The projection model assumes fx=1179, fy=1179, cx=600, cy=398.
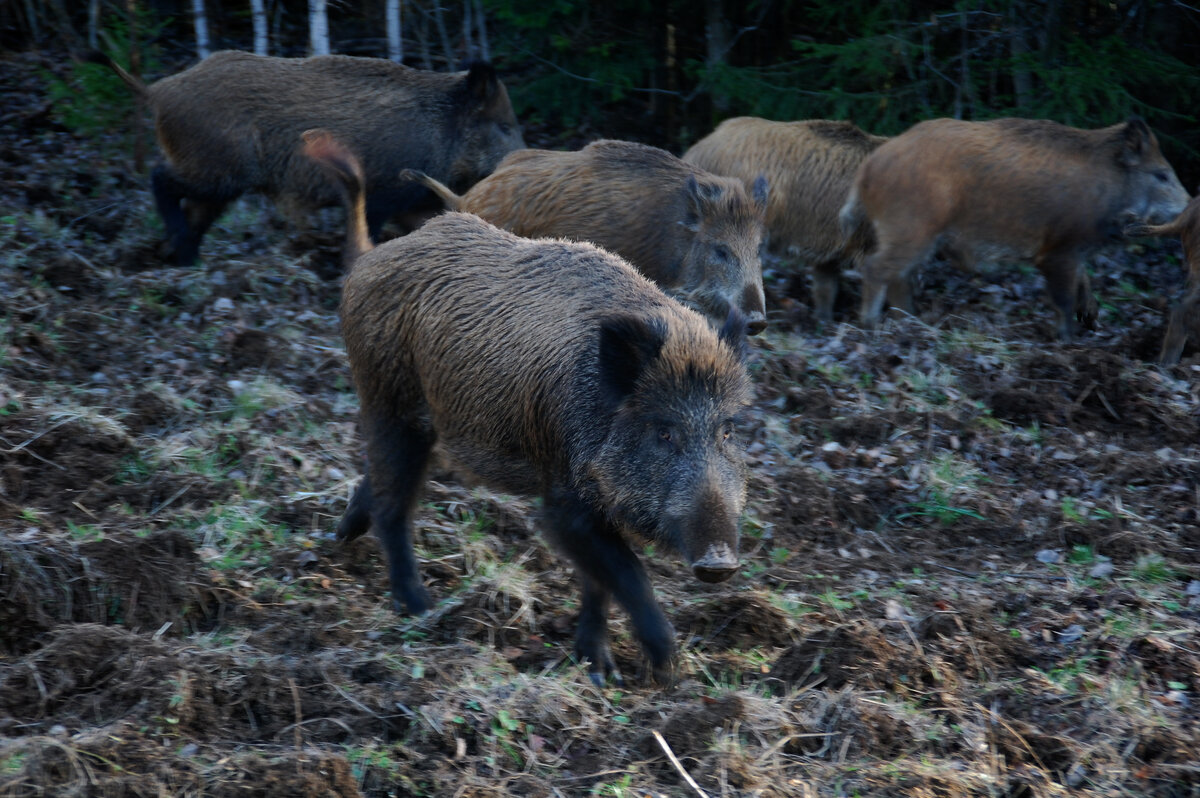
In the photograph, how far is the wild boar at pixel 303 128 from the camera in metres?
8.18

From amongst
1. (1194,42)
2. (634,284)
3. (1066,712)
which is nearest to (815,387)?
(634,284)

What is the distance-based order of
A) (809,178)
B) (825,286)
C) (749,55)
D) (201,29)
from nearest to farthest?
(825,286)
(809,178)
(201,29)
(749,55)

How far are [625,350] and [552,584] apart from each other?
51.9 inches

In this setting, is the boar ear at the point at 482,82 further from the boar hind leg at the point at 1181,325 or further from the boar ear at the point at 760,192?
the boar hind leg at the point at 1181,325

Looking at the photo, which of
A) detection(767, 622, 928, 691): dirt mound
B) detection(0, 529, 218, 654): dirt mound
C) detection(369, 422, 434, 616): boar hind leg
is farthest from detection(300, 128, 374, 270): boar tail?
detection(767, 622, 928, 691): dirt mound

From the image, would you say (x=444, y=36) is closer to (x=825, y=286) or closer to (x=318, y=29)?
(x=318, y=29)

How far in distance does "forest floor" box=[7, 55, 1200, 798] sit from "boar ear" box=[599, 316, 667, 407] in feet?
1.83

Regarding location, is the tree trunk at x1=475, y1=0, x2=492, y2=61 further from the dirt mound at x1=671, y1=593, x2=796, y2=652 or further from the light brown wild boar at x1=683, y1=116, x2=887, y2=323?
the dirt mound at x1=671, y1=593, x2=796, y2=652

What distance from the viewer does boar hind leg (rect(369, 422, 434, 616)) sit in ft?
14.5

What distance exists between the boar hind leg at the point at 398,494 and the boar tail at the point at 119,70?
201 inches

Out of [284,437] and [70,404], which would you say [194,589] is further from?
[70,404]

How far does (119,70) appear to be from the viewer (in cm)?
821

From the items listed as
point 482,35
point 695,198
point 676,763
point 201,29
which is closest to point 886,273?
point 695,198

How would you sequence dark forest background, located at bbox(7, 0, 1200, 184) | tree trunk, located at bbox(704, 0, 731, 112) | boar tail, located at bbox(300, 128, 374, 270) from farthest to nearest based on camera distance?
tree trunk, located at bbox(704, 0, 731, 112) → dark forest background, located at bbox(7, 0, 1200, 184) → boar tail, located at bbox(300, 128, 374, 270)
